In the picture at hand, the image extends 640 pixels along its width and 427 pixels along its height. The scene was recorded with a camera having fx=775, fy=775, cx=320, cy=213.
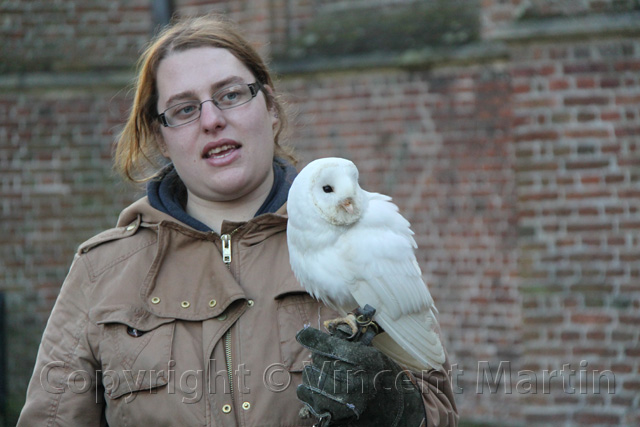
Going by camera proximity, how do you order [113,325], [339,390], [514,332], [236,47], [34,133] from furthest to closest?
[34,133] → [514,332] → [236,47] → [113,325] → [339,390]

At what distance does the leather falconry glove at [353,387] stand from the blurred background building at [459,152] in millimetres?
2669

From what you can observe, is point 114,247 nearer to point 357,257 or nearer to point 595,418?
point 357,257

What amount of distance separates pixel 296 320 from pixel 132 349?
0.48m

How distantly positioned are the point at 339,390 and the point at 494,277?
12.3 feet

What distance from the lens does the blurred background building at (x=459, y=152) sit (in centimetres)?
492

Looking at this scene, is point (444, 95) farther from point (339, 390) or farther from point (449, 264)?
point (339, 390)

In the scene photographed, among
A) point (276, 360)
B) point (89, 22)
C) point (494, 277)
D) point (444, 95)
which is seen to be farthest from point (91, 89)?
point (276, 360)

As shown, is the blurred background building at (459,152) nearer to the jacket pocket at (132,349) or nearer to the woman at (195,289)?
the woman at (195,289)

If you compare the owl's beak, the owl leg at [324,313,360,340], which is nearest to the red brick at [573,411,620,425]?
the owl leg at [324,313,360,340]

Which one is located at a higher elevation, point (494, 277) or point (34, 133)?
point (34, 133)

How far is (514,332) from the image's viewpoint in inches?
223

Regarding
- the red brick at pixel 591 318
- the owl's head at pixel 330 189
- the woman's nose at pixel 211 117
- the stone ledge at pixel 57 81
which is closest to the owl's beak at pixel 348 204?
the owl's head at pixel 330 189

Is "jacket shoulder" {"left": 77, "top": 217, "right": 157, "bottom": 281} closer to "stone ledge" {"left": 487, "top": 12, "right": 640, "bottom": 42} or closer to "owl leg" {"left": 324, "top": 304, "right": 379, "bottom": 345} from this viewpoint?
"owl leg" {"left": 324, "top": 304, "right": 379, "bottom": 345}

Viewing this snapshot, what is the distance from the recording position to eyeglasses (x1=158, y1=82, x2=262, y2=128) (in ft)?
7.93
